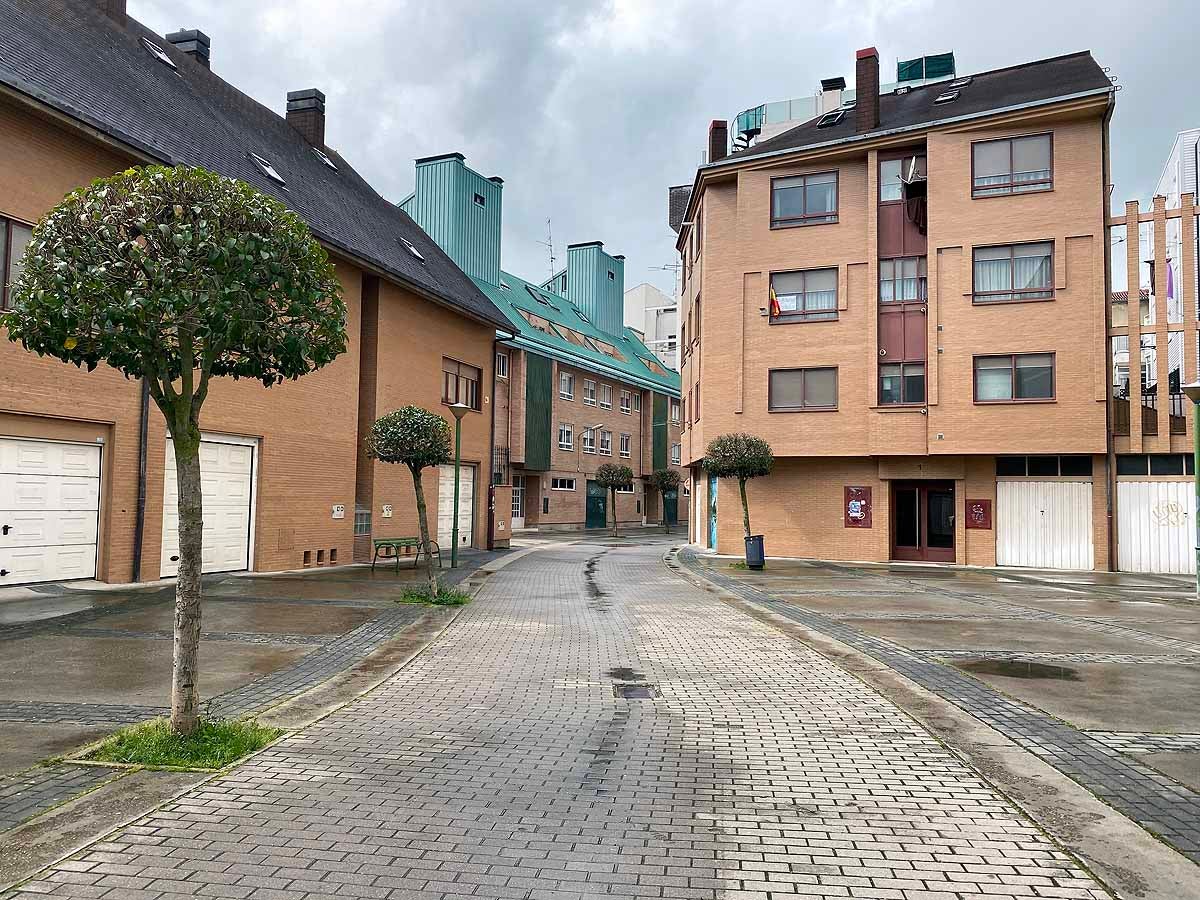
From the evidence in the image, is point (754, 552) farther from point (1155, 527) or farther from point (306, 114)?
point (306, 114)

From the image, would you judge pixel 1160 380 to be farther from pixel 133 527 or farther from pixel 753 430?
pixel 133 527

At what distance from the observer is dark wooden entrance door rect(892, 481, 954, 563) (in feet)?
82.4

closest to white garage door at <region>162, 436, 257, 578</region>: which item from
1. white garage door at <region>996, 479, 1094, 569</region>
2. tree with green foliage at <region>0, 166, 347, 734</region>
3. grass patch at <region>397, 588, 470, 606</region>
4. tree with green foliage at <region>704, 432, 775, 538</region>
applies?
grass patch at <region>397, 588, 470, 606</region>

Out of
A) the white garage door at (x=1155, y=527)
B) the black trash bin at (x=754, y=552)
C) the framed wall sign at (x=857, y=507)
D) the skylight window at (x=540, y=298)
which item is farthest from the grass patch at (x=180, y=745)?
the skylight window at (x=540, y=298)

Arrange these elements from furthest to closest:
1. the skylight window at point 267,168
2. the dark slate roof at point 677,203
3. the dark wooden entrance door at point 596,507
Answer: the dark wooden entrance door at point 596,507, the dark slate roof at point 677,203, the skylight window at point 267,168

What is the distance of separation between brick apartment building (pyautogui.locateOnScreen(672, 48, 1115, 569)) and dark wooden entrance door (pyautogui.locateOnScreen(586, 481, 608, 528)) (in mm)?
20971

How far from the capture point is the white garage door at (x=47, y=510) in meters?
12.6

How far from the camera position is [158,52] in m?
19.9

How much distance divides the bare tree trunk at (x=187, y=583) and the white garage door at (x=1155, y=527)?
24.4 m

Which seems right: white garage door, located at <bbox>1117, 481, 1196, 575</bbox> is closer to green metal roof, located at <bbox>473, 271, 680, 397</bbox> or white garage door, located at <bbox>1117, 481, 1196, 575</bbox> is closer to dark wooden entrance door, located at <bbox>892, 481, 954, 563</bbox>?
dark wooden entrance door, located at <bbox>892, 481, 954, 563</bbox>

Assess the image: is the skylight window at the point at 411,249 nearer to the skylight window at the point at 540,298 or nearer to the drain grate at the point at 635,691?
the drain grate at the point at 635,691

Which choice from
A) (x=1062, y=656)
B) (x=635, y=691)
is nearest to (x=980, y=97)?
(x=1062, y=656)

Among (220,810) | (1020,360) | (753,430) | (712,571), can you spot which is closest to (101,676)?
(220,810)

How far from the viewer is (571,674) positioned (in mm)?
8445
